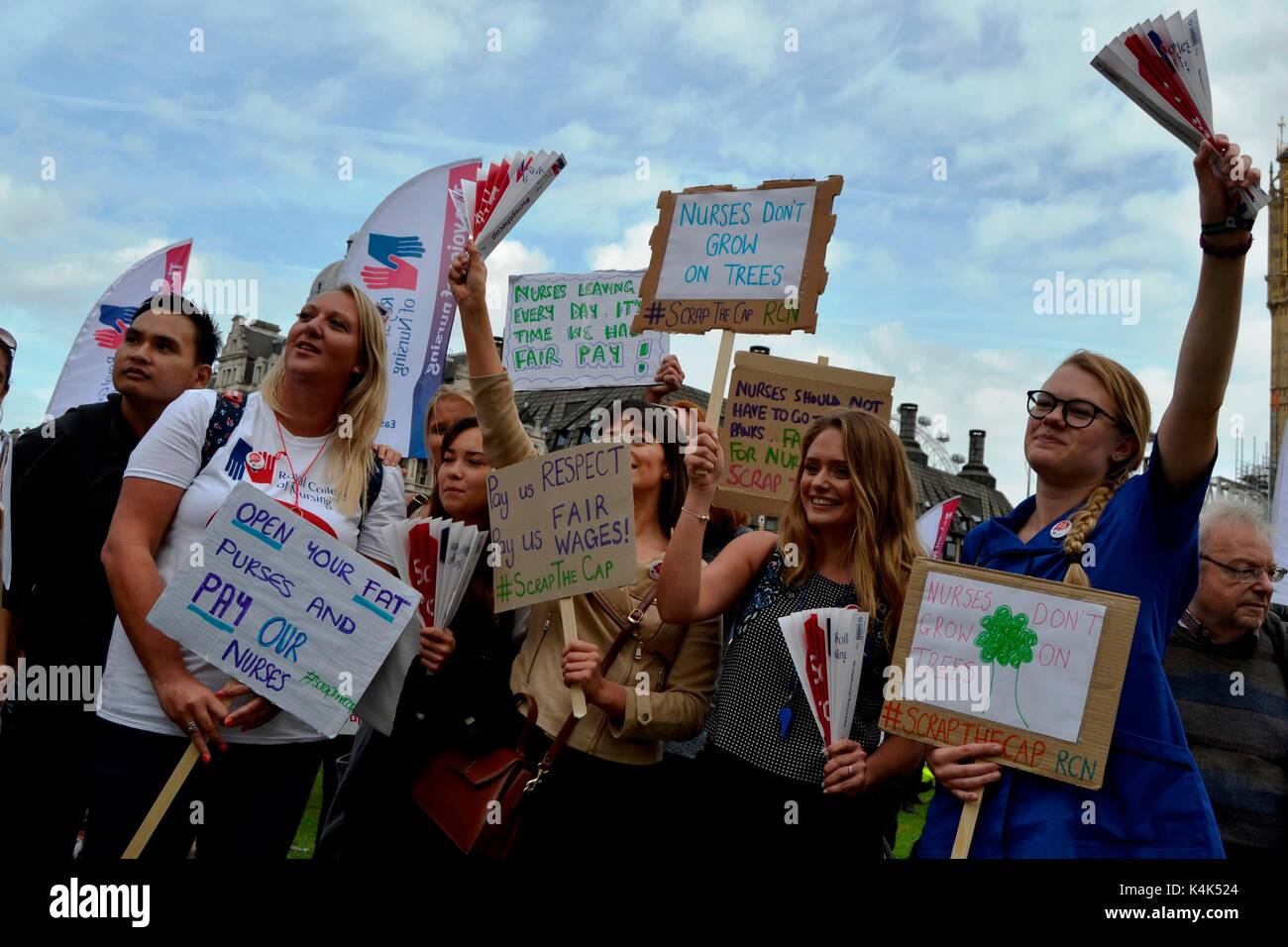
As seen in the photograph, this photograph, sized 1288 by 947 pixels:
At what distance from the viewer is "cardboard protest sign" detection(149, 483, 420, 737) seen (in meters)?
2.76

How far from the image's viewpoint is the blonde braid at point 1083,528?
2.46 metres

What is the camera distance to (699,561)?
10.00 feet

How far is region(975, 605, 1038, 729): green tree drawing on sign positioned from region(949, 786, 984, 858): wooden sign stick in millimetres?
218

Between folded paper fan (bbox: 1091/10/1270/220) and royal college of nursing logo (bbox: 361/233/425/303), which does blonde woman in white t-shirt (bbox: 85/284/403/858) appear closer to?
folded paper fan (bbox: 1091/10/1270/220)

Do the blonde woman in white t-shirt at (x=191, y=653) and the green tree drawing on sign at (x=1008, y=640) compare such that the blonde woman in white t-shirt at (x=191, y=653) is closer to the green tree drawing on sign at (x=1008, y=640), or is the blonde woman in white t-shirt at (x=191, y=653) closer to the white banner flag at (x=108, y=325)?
the green tree drawing on sign at (x=1008, y=640)

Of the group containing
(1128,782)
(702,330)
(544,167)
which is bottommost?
(1128,782)

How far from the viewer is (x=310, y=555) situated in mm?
2895

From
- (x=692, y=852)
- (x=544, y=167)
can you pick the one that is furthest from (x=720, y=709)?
(x=544, y=167)

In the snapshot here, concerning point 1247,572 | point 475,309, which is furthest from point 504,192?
point 1247,572

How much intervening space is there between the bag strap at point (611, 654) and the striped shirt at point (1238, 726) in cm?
198

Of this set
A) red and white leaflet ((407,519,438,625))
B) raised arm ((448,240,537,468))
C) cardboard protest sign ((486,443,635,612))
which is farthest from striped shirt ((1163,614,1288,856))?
red and white leaflet ((407,519,438,625))

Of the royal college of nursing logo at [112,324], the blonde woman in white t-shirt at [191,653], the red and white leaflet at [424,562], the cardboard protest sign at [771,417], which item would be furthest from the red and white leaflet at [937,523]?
the royal college of nursing logo at [112,324]
